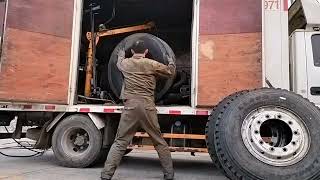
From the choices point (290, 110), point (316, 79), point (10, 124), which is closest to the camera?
point (290, 110)

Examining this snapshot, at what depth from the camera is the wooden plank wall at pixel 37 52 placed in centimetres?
595

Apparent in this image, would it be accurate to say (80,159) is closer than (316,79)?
No

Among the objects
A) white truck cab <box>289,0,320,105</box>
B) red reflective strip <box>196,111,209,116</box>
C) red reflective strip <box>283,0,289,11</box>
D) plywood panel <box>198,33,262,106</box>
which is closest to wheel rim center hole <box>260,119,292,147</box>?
plywood panel <box>198,33,262,106</box>

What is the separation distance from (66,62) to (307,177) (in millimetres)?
4006

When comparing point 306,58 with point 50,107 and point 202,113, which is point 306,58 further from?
point 50,107

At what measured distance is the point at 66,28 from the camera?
6312mm

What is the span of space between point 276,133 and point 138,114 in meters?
1.86

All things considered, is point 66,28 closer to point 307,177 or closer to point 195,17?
point 195,17

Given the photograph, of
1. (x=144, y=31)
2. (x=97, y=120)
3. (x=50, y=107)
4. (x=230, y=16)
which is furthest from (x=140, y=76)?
(x=144, y=31)

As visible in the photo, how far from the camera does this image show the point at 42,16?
6.16 meters

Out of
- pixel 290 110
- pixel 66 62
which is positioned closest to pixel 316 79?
pixel 290 110

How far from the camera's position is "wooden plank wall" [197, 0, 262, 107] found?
5.58 metres

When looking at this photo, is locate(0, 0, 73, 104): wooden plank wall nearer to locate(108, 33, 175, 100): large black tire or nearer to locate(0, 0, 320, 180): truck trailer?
locate(0, 0, 320, 180): truck trailer

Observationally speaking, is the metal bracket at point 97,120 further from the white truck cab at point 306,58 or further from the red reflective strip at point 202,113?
the white truck cab at point 306,58
